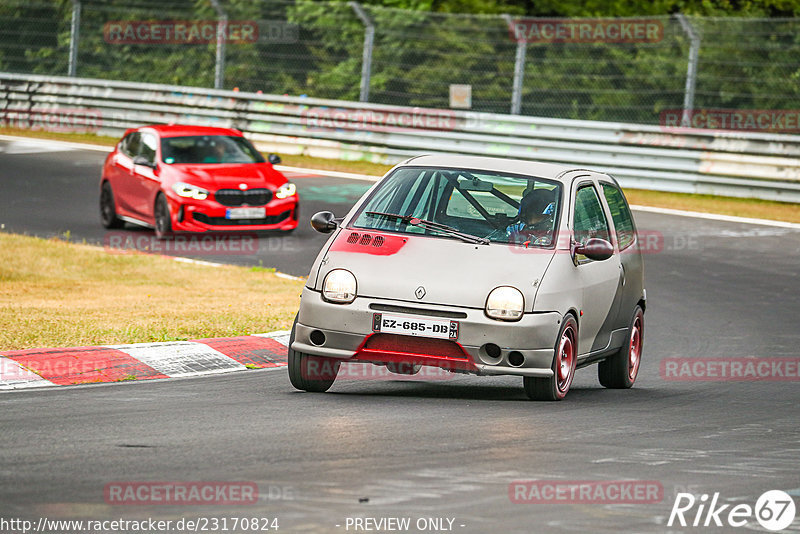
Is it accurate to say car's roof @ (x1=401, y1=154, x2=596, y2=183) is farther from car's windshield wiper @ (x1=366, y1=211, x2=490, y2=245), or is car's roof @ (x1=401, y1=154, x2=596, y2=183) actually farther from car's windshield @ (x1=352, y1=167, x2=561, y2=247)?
car's windshield wiper @ (x1=366, y1=211, x2=490, y2=245)

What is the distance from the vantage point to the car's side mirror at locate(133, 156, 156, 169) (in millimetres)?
19891

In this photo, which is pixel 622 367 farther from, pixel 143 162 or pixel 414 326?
pixel 143 162

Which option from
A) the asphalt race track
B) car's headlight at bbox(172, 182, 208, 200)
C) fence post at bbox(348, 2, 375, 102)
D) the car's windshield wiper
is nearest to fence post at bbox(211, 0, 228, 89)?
fence post at bbox(348, 2, 375, 102)

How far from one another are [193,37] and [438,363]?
2482 cm

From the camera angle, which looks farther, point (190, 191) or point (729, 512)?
point (190, 191)

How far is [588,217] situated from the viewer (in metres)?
10.2

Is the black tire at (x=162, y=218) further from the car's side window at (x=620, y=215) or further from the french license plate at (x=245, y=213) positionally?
the car's side window at (x=620, y=215)

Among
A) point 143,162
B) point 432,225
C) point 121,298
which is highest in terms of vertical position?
point 432,225

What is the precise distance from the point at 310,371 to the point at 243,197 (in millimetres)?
10203

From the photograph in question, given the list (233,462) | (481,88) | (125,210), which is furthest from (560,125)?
(233,462)

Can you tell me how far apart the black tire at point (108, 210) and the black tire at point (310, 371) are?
38.0ft

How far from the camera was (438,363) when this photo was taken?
346 inches

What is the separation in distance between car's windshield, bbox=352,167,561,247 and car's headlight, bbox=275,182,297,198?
31.6 ft

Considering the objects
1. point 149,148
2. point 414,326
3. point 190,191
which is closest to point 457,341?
point 414,326
